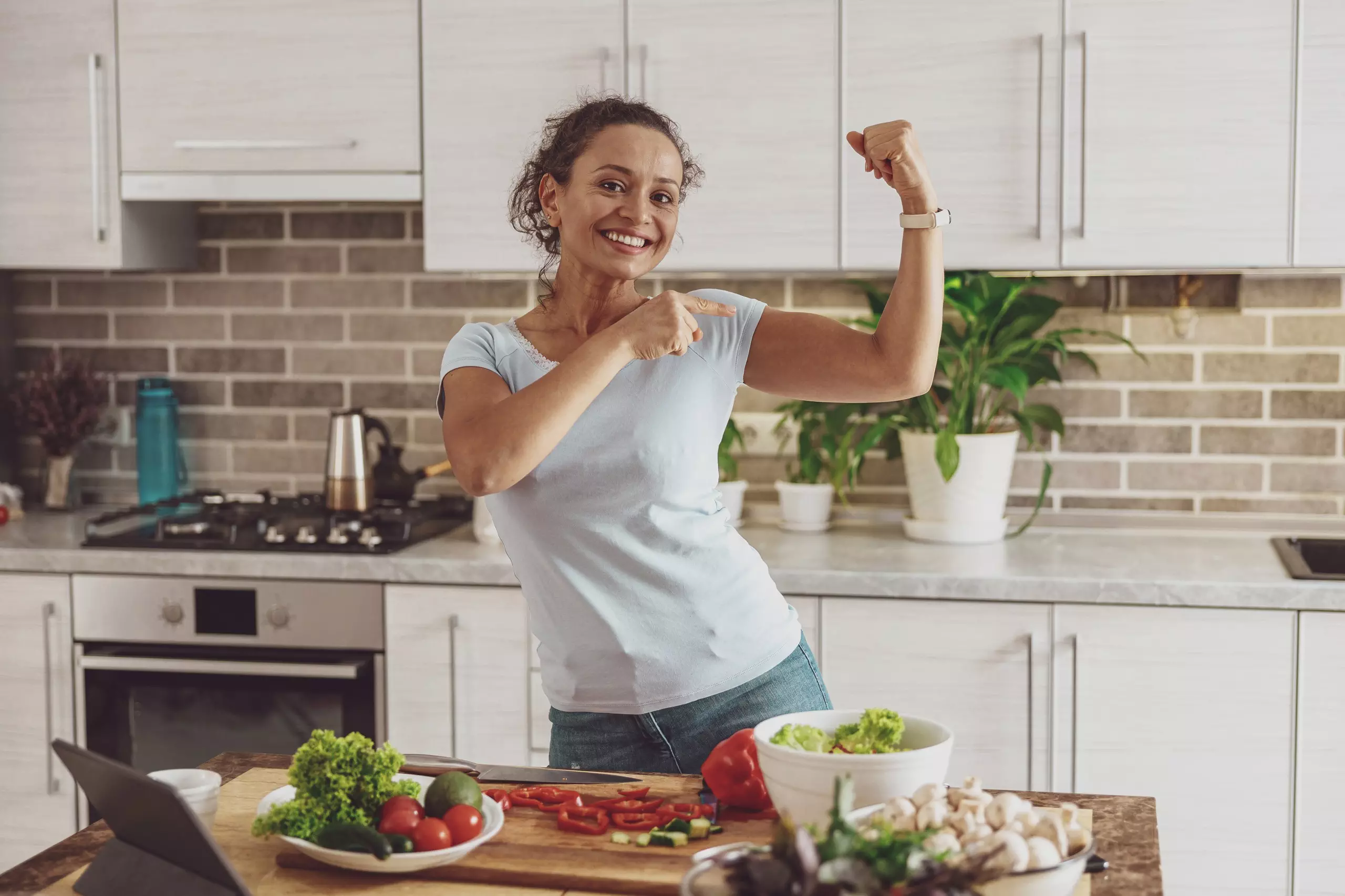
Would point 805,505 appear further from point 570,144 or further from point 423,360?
→ point 570,144

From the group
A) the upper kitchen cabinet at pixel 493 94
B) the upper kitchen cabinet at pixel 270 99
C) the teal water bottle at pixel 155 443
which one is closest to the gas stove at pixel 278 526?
the teal water bottle at pixel 155 443

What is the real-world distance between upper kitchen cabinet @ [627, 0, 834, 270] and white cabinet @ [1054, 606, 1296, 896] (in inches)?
37.5

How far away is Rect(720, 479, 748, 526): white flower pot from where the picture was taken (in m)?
2.98

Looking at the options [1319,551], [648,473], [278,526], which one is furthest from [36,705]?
[1319,551]

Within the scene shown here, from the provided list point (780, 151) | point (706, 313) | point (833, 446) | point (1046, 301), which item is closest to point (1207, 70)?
point (1046, 301)

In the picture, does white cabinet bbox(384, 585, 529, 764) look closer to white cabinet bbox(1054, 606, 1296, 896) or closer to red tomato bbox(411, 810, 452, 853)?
white cabinet bbox(1054, 606, 1296, 896)

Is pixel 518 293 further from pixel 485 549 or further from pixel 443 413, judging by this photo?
pixel 443 413

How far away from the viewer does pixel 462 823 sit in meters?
1.29

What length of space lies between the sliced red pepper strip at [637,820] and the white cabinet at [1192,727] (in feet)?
4.38

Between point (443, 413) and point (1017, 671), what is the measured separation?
4.33 ft

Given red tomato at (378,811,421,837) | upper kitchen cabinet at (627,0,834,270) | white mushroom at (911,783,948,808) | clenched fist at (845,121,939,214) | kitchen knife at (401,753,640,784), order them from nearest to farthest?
1. white mushroom at (911,783,948,808)
2. red tomato at (378,811,421,837)
3. kitchen knife at (401,753,640,784)
4. clenched fist at (845,121,939,214)
5. upper kitchen cabinet at (627,0,834,270)

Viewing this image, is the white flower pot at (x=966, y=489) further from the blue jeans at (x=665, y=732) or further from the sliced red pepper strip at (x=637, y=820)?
the sliced red pepper strip at (x=637, y=820)

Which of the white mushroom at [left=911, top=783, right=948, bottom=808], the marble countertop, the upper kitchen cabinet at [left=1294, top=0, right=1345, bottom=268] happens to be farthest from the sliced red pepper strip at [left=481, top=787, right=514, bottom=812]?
the upper kitchen cabinet at [left=1294, top=0, right=1345, bottom=268]

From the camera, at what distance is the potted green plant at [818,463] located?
2.96 metres
